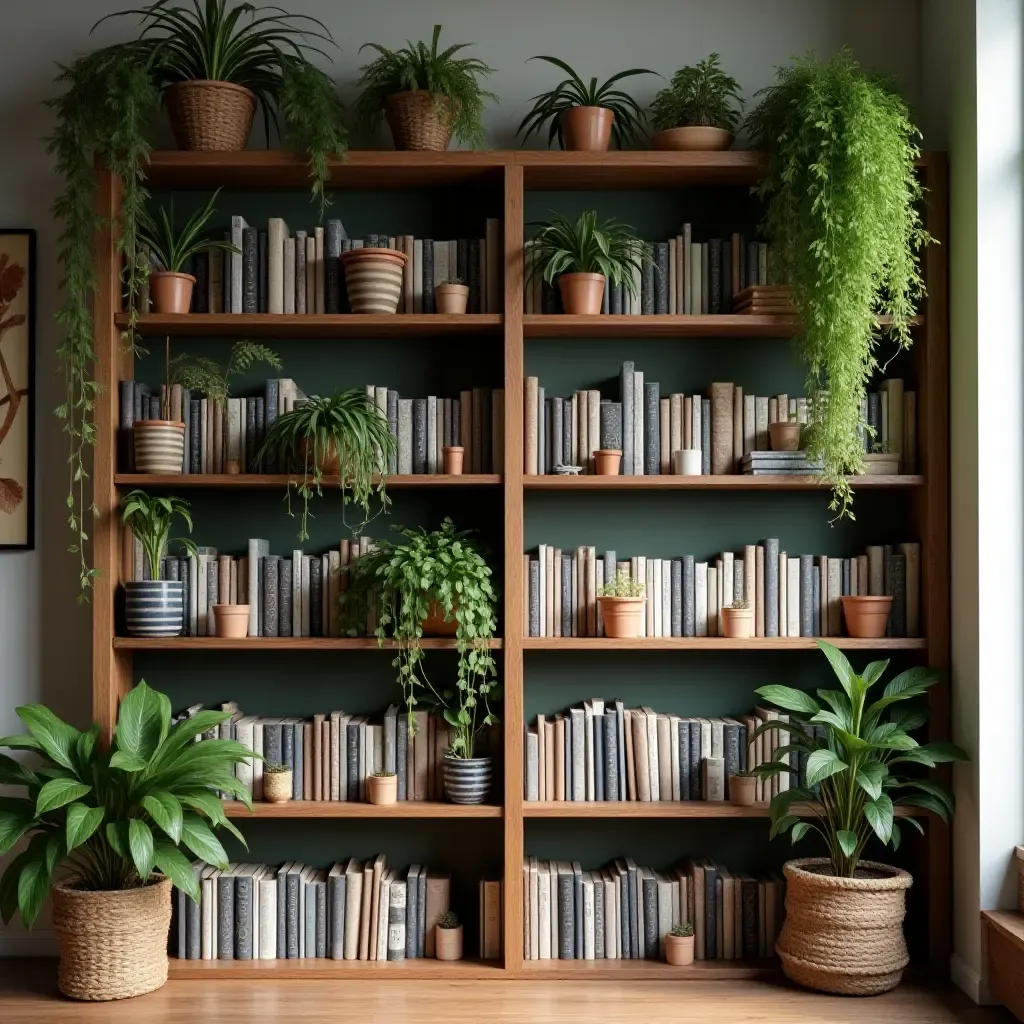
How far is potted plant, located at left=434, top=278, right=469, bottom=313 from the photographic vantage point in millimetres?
3617

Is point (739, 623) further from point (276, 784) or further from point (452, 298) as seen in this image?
point (276, 784)

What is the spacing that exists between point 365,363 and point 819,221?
151cm

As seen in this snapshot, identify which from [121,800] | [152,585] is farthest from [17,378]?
[121,800]

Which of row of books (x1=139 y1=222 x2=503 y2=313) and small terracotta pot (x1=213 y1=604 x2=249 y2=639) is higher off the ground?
row of books (x1=139 y1=222 x2=503 y2=313)

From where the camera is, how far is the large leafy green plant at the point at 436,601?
11.3 ft

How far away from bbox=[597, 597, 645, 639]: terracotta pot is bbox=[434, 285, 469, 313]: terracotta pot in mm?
1023

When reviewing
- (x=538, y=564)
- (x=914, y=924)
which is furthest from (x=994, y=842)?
(x=538, y=564)

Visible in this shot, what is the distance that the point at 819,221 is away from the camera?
3.39m

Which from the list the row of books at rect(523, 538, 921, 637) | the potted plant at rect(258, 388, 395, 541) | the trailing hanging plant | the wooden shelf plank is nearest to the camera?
the trailing hanging plant

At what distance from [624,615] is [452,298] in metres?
1.13

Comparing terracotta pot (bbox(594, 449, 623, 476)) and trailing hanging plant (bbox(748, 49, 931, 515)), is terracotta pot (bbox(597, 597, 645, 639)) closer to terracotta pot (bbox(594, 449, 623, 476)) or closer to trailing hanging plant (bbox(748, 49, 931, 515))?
terracotta pot (bbox(594, 449, 623, 476))

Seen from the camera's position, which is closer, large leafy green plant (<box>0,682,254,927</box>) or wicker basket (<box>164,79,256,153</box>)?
large leafy green plant (<box>0,682,254,927</box>)

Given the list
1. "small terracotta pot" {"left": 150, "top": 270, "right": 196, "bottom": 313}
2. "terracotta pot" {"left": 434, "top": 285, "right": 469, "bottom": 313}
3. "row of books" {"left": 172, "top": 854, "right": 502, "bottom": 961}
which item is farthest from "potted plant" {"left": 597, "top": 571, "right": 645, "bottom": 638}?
"small terracotta pot" {"left": 150, "top": 270, "right": 196, "bottom": 313}

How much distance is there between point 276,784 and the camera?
140 inches
